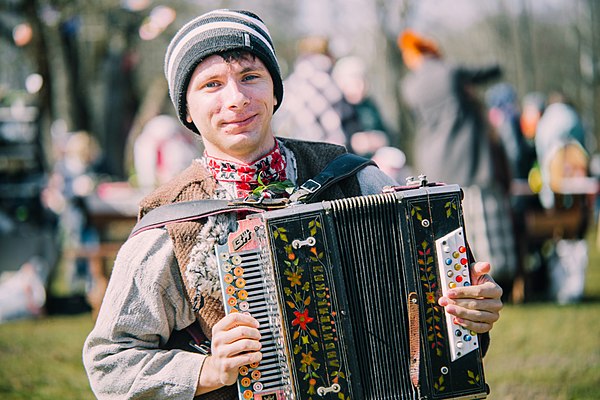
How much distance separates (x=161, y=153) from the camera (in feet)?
26.4

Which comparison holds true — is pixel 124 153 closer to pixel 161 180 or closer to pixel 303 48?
pixel 161 180

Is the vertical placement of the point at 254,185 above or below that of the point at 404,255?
above

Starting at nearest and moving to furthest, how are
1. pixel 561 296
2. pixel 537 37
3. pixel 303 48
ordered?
pixel 303 48 → pixel 561 296 → pixel 537 37

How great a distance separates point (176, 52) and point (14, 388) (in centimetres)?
371

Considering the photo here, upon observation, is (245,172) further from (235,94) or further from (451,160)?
(451,160)

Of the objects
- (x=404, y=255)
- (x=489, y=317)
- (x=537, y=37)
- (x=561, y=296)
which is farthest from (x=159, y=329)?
(x=537, y=37)

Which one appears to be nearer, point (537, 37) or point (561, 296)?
point (561, 296)

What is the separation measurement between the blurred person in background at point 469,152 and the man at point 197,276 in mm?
4961

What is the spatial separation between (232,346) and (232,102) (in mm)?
674

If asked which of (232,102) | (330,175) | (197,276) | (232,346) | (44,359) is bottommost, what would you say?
(44,359)

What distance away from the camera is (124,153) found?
16.8 metres

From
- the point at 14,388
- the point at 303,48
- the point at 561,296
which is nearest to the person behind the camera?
the point at 14,388

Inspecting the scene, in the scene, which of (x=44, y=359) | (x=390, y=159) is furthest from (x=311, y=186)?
(x=44, y=359)

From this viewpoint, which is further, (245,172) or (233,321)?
(245,172)
